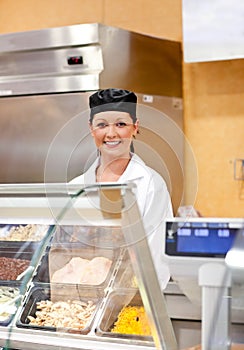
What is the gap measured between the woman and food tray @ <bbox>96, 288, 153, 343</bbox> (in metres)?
0.13

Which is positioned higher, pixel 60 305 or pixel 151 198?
pixel 151 198

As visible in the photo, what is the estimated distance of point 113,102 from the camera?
111 cm

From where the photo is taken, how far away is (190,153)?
3.67 ft

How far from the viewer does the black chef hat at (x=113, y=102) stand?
3.62 ft

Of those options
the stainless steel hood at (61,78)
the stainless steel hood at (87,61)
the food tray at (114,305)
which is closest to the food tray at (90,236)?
the food tray at (114,305)

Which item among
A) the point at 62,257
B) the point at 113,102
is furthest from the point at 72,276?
the point at 113,102

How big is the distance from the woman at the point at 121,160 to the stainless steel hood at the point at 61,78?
1.62 meters

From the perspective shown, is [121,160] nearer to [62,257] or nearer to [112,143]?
[112,143]

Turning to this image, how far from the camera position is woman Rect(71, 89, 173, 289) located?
104 cm

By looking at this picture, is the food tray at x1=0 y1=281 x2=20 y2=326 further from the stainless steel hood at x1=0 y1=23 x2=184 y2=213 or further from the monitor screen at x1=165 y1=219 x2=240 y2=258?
the stainless steel hood at x1=0 y1=23 x2=184 y2=213

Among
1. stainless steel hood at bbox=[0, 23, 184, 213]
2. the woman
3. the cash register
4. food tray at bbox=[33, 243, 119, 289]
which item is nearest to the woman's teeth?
the woman

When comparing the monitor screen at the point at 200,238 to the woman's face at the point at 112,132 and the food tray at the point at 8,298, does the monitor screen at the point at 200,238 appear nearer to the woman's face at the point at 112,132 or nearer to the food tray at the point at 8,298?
the woman's face at the point at 112,132

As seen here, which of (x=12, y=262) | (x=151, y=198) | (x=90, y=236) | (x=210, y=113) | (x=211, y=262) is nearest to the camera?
(x=211, y=262)

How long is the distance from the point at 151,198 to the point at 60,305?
14.1 inches
